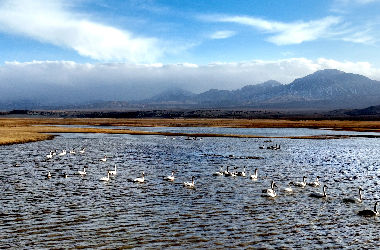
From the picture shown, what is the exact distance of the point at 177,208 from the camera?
18.7 m

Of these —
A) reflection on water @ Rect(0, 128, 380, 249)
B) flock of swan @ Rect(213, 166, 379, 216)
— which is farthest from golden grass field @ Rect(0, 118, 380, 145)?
flock of swan @ Rect(213, 166, 379, 216)

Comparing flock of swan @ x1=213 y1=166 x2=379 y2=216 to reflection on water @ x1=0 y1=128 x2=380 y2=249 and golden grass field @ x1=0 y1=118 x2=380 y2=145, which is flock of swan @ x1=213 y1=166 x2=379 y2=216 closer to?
reflection on water @ x1=0 y1=128 x2=380 y2=249

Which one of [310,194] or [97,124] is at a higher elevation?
[97,124]

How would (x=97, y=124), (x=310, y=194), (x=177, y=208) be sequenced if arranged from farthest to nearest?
1. (x=97, y=124)
2. (x=310, y=194)
3. (x=177, y=208)

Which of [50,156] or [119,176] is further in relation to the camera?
[50,156]

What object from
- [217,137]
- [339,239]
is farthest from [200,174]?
[217,137]

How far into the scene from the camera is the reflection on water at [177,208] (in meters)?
14.3

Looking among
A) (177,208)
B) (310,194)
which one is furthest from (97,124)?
(177,208)

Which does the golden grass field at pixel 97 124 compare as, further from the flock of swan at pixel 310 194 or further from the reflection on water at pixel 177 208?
the flock of swan at pixel 310 194

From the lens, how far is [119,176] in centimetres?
2720

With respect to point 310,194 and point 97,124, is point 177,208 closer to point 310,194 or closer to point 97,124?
point 310,194

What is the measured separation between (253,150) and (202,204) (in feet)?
91.4

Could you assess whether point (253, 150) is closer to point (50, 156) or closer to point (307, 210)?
point (50, 156)

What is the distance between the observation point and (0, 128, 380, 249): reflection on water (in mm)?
14258
